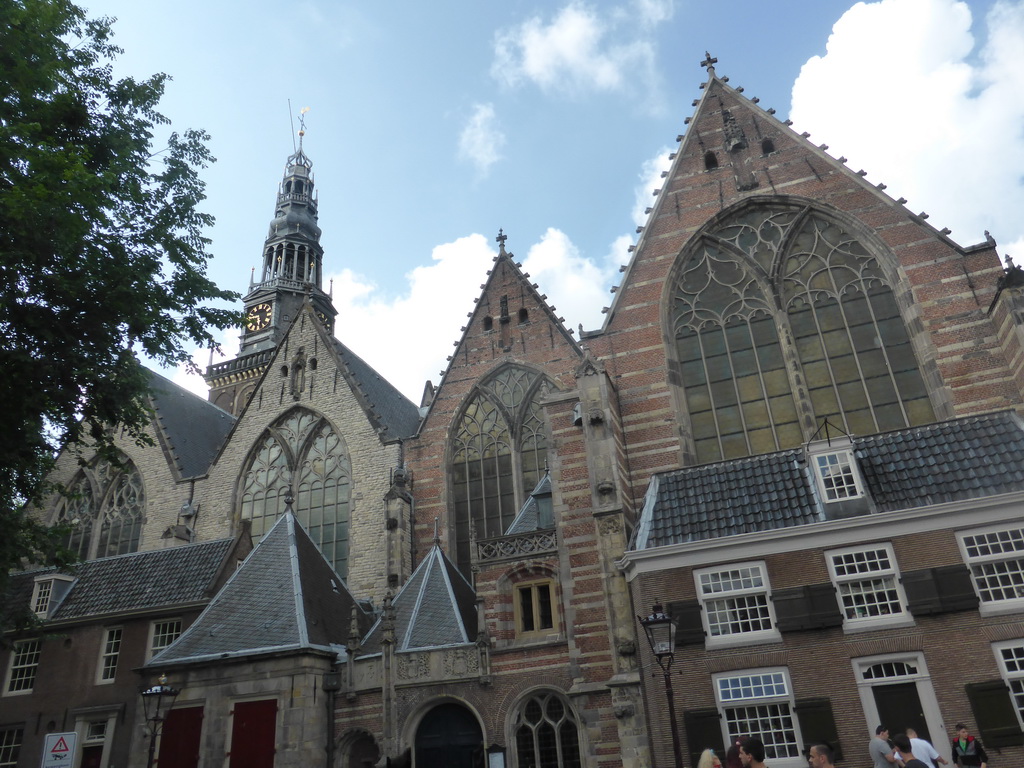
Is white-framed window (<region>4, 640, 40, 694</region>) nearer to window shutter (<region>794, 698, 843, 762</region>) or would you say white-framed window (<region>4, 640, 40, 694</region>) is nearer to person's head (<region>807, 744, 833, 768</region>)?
window shutter (<region>794, 698, 843, 762</region>)

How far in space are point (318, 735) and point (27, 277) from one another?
11.5 meters

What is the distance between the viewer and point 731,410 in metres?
20.5

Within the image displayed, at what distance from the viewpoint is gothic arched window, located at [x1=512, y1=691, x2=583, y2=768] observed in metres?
17.3

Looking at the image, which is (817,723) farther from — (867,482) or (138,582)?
(138,582)

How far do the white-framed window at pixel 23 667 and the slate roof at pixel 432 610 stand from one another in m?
9.87

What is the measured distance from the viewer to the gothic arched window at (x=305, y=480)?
2598cm

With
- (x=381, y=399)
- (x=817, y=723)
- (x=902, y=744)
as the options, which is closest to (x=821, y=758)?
(x=902, y=744)

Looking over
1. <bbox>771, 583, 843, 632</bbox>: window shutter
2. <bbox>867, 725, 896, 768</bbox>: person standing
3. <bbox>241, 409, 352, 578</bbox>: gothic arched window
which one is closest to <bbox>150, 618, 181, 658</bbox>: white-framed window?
<bbox>241, 409, 352, 578</bbox>: gothic arched window

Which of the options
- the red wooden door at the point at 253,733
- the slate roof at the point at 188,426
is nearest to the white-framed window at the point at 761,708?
the red wooden door at the point at 253,733

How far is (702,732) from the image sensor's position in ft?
46.8

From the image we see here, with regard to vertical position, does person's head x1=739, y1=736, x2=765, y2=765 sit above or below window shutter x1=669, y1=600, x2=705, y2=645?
below

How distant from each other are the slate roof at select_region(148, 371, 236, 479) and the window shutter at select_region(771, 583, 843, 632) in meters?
21.8

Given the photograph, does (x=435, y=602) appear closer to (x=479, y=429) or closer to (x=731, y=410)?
(x=479, y=429)

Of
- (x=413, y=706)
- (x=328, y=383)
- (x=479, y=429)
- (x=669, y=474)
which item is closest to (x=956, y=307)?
(x=669, y=474)
